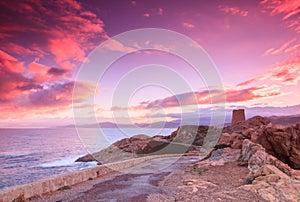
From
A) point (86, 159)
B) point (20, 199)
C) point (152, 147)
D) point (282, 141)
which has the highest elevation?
point (282, 141)

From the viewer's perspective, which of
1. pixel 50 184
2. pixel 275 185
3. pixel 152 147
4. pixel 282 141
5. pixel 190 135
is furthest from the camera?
pixel 190 135

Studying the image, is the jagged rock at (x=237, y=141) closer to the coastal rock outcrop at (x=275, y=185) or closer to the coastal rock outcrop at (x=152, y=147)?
the coastal rock outcrop at (x=275, y=185)

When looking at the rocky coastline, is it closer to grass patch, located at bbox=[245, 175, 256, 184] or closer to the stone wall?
grass patch, located at bbox=[245, 175, 256, 184]

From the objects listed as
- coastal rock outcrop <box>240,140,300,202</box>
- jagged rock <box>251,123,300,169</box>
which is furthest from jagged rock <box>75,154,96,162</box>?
coastal rock outcrop <box>240,140,300,202</box>

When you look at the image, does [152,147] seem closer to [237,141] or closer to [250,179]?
[237,141]

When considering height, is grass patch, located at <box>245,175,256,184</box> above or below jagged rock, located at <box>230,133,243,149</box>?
below

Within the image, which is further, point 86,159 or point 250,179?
point 86,159

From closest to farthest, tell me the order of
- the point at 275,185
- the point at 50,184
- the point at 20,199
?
the point at 20,199
the point at 275,185
the point at 50,184

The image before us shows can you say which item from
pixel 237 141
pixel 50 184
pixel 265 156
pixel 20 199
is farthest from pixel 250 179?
pixel 237 141

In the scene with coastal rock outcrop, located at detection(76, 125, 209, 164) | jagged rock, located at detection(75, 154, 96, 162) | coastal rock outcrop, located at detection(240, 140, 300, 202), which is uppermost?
coastal rock outcrop, located at detection(240, 140, 300, 202)

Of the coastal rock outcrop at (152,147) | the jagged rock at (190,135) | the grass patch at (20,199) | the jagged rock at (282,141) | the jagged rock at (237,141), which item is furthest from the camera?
the jagged rock at (190,135)

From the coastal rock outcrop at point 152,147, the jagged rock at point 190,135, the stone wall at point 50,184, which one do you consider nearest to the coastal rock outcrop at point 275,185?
the stone wall at point 50,184

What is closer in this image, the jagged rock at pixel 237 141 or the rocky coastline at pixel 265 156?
the rocky coastline at pixel 265 156

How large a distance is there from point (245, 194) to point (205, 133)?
60723 millimetres
